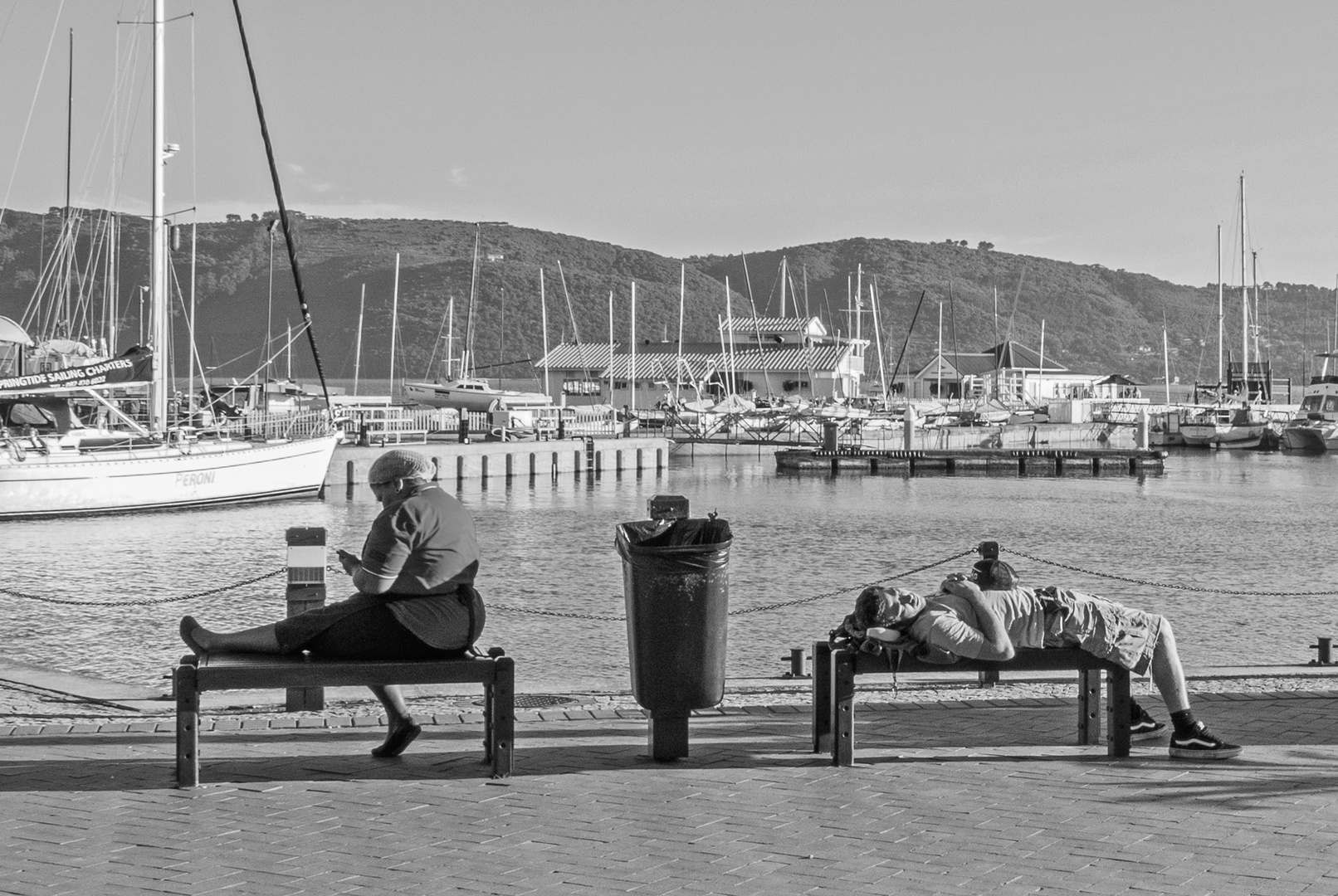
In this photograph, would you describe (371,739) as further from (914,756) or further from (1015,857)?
(1015,857)

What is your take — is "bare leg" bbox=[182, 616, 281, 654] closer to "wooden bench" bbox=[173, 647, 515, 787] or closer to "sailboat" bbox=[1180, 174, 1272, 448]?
"wooden bench" bbox=[173, 647, 515, 787]

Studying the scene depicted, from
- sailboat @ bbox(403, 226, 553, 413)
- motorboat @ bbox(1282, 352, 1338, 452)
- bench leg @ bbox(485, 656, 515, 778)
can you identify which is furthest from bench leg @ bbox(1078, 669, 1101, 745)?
motorboat @ bbox(1282, 352, 1338, 452)

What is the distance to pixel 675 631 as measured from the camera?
7840mm

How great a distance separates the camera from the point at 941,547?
32.7 metres

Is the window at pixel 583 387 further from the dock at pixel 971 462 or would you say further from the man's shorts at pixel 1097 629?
the man's shorts at pixel 1097 629

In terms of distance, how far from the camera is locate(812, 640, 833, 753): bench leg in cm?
801

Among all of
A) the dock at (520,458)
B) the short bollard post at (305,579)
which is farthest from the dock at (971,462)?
the short bollard post at (305,579)

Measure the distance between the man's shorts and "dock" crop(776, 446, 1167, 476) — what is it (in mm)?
52466

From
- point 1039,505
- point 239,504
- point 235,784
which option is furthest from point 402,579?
point 1039,505

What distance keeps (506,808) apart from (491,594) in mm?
16631

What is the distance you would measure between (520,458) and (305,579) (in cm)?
4554

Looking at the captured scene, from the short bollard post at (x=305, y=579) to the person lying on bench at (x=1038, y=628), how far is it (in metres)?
3.86

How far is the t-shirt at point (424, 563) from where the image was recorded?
746cm

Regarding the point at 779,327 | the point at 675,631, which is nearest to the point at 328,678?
the point at 675,631
